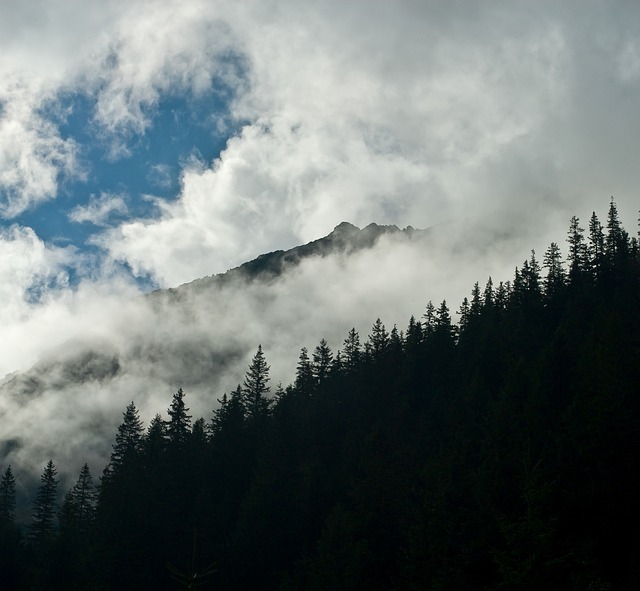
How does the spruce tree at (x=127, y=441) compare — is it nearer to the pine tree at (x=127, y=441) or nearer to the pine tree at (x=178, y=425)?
the pine tree at (x=127, y=441)

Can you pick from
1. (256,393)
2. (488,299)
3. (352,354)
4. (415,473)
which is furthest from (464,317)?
(415,473)

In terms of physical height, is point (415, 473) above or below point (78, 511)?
above

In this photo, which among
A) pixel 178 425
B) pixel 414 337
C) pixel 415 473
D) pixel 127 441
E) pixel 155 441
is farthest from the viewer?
pixel 414 337

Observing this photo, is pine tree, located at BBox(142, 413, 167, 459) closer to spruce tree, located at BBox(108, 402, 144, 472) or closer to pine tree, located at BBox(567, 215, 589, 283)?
spruce tree, located at BBox(108, 402, 144, 472)

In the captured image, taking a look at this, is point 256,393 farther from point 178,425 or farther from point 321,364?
point 178,425

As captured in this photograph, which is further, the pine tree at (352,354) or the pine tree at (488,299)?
the pine tree at (352,354)

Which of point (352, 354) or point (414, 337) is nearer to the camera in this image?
point (414, 337)

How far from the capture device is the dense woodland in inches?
1169

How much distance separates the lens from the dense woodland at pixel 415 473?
2970cm

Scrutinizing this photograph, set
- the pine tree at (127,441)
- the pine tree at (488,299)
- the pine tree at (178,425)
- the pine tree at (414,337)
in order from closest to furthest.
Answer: the pine tree at (178,425) < the pine tree at (127,441) < the pine tree at (414,337) < the pine tree at (488,299)

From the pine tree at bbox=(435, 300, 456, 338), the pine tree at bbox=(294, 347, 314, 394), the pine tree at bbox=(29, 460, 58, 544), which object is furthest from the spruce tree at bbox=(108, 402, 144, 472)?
the pine tree at bbox=(435, 300, 456, 338)

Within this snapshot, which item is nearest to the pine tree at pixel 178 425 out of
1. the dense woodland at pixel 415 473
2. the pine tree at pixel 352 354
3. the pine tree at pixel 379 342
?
the dense woodland at pixel 415 473

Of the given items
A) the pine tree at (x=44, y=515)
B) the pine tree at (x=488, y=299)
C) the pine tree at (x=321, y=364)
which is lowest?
the pine tree at (x=44, y=515)

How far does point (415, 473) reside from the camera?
155ft
